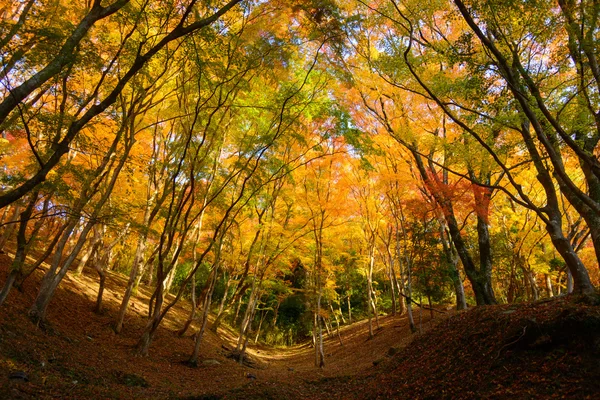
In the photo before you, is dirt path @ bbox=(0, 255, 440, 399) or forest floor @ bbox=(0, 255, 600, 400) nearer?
forest floor @ bbox=(0, 255, 600, 400)

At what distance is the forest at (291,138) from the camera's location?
5113 millimetres

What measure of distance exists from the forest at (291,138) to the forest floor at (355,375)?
0.12 metres

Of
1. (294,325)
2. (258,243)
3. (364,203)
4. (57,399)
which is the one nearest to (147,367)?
(57,399)

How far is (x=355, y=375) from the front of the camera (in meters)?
9.13

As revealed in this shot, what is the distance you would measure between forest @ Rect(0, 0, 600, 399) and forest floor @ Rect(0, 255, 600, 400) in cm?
12

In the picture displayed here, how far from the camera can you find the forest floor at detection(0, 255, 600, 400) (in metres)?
4.35

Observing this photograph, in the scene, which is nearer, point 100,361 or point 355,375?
point 100,361

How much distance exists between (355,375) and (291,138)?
751cm

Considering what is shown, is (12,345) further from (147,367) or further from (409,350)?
(409,350)

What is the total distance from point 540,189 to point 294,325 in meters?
20.1

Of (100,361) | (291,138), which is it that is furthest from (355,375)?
(291,138)

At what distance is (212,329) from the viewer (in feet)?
57.1

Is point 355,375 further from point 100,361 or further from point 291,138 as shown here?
point 291,138

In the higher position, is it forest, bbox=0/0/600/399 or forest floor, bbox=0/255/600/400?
forest, bbox=0/0/600/399
